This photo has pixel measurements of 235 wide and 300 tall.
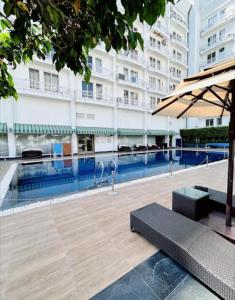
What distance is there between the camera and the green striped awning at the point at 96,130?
61.7 ft

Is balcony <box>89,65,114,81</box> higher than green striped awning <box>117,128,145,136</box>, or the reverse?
balcony <box>89,65,114,81</box>

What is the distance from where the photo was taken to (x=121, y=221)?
384cm

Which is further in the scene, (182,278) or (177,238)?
(177,238)

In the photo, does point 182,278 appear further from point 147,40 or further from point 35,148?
point 147,40

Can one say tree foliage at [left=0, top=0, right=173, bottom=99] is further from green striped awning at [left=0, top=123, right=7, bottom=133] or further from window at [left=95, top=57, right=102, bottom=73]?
window at [left=95, top=57, right=102, bottom=73]

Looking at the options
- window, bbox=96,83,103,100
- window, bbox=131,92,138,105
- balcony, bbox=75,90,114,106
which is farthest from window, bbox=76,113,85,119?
window, bbox=131,92,138,105

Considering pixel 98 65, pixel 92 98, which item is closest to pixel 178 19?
pixel 98 65

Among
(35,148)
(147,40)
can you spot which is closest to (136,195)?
(35,148)

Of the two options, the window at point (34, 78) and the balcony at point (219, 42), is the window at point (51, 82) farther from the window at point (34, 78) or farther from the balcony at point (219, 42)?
the balcony at point (219, 42)

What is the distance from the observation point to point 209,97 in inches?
158

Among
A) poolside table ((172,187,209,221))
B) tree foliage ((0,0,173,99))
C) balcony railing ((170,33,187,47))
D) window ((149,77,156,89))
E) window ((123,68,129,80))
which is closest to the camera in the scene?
tree foliage ((0,0,173,99))

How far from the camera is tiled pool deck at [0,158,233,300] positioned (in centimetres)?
223

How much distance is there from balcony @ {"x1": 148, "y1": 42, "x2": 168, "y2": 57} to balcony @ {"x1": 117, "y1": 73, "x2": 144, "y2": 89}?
16.5 feet

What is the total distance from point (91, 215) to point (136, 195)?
5.91 ft
